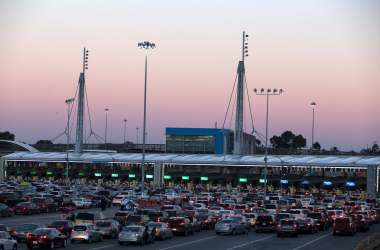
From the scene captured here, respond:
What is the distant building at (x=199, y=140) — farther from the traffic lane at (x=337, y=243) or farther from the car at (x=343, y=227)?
the traffic lane at (x=337, y=243)

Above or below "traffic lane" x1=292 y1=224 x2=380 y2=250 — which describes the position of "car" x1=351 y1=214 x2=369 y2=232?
above

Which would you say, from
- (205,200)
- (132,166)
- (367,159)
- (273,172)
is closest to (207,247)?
(205,200)

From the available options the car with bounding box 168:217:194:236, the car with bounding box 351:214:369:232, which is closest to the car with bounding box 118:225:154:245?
the car with bounding box 168:217:194:236

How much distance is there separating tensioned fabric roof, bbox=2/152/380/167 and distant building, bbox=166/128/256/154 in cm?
3950

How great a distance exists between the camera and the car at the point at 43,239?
3769 centimetres

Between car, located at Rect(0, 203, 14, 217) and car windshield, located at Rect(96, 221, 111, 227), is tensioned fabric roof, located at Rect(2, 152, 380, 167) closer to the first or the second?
car, located at Rect(0, 203, 14, 217)

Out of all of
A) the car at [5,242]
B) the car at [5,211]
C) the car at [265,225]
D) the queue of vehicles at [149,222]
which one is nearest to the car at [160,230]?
the queue of vehicles at [149,222]

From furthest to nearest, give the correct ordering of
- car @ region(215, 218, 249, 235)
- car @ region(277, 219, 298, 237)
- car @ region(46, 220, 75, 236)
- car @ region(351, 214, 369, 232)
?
1. car @ region(351, 214, 369, 232)
2. car @ region(215, 218, 249, 235)
3. car @ region(277, 219, 298, 237)
4. car @ region(46, 220, 75, 236)

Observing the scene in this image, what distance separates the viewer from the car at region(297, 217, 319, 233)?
174 feet

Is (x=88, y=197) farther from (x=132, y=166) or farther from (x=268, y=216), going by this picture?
(x=132, y=166)

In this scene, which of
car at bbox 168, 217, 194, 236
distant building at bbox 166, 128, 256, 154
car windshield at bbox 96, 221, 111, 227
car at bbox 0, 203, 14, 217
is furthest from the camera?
distant building at bbox 166, 128, 256, 154

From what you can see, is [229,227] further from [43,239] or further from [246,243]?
[43,239]

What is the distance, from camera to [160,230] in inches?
1812

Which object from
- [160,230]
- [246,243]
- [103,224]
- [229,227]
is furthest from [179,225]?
[246,243]
